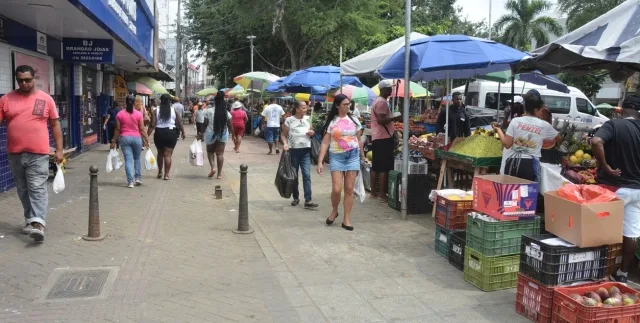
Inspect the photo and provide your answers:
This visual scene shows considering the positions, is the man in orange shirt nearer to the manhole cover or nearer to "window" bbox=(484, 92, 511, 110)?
the manhole cover

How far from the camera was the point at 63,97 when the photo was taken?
1378 centimetres

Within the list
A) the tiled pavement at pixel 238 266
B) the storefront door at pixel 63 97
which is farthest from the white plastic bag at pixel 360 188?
the storefront door at pixel 63 97

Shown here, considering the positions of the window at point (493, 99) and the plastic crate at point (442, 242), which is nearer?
the plastic crate at point (442, 242)

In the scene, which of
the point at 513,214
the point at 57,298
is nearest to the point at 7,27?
the point at 57,298

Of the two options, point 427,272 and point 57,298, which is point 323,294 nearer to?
point 427,272

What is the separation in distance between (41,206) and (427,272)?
433cm

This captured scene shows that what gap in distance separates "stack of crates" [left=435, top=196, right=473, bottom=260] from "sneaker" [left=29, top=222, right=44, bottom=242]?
4.39m

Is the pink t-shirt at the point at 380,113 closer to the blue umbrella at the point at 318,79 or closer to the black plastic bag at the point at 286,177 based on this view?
the black plastic bag at the point at 286,177

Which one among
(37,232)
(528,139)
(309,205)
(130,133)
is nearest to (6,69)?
(130,133)

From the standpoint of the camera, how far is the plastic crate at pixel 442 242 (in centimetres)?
568

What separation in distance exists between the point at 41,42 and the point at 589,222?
34.7 feet

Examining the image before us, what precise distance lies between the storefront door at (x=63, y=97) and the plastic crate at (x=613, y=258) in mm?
12451

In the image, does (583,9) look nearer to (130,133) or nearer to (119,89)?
(119,89)

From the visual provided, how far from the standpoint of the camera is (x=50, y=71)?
1188 cm
